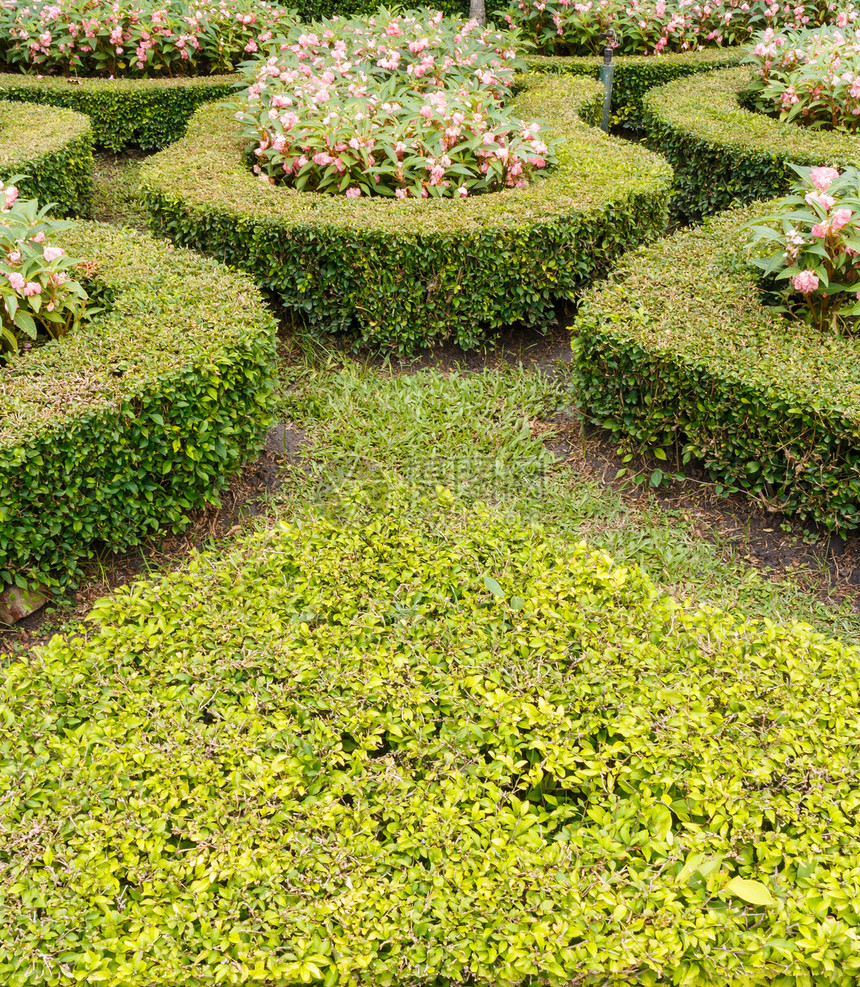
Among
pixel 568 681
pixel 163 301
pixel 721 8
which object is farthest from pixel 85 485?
pixel 721 8

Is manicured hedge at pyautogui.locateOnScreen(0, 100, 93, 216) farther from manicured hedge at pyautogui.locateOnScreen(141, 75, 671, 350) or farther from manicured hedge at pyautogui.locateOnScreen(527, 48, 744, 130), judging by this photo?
manicured hedge at pyautogui.locateOnScreen(527, 48, 744, 130)

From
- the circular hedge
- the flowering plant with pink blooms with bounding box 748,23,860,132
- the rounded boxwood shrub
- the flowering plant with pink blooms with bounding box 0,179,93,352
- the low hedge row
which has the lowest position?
the rounded boxwood shrub

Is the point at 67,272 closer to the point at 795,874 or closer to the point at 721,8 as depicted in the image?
the point at 795,874

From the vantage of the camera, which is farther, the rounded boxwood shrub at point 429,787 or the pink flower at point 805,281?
the pink flower at point 805,281

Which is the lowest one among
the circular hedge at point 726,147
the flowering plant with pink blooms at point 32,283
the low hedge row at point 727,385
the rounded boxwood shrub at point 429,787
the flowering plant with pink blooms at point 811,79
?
the rounded boxwood shrub at point 429,787

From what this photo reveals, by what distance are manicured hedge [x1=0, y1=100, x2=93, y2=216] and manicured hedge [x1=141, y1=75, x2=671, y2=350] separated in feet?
4.16

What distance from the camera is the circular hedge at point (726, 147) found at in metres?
6.22

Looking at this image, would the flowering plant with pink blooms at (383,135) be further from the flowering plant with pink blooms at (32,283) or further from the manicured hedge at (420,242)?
the flowering plant with pink blooms at (32,283)

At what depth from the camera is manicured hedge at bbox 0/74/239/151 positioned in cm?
844

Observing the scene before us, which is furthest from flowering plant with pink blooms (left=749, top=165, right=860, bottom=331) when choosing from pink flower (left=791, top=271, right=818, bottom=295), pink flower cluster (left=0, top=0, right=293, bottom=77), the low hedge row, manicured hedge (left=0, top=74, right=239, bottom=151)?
pink flower cluster (left=0, top=0, right=293, bottom=77)

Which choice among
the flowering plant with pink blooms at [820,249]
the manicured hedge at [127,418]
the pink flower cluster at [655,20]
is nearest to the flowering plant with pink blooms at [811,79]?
the pink flower cluster at [655,20]

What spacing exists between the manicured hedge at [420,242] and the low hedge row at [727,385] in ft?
2.14

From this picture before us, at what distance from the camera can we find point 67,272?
4418mm

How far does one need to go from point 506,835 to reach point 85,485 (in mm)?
2502
